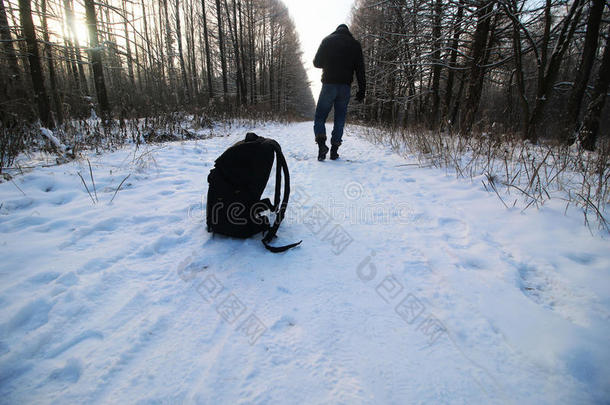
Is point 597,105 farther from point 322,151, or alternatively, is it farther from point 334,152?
point 322,151

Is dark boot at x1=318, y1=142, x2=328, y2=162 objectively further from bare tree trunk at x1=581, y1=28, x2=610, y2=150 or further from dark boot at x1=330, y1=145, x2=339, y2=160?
bare tree trunk at x1=581, y1=28, x2=610, y2=150

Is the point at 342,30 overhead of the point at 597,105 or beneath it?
overhead

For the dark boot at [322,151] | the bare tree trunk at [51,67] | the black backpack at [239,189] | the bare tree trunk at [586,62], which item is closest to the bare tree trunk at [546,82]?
the bare tree trunk at [586,62]

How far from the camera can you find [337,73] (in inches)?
143

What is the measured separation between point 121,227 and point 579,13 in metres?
8.46

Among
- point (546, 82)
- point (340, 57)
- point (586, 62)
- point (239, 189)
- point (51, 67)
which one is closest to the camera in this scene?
point (239, 189)

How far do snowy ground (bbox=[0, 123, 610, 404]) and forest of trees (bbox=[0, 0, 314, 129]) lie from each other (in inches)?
156

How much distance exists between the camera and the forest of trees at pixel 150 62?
15.2 ft

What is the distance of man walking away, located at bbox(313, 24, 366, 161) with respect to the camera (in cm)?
359

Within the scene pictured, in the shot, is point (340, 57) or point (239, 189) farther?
point (340, 57)

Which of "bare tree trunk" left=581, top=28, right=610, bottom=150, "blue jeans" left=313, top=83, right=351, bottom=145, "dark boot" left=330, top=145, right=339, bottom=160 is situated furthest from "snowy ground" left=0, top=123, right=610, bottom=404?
"bare tree trunk" left=581, top=28, right=610, bottom=150

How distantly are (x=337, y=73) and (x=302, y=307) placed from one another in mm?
3617

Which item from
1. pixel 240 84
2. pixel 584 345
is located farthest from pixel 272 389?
pixel 240 84

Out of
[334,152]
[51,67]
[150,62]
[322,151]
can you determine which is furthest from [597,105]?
[51,67]
